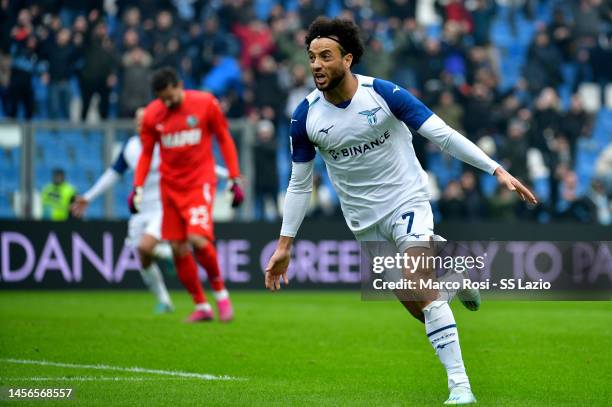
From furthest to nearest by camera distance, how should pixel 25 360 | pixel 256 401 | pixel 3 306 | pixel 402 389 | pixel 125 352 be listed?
1. pixel 3 306
2. pixel 125 352
3. pixel 25 360
4. pixel 402 389
5. pixel 256 401

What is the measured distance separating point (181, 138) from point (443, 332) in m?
6.33

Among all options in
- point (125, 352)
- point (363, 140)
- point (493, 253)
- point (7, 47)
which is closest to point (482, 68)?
point (493, 253)

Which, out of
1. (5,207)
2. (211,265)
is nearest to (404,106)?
(211,265)

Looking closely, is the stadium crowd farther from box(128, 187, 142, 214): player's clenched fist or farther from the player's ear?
the player's ear

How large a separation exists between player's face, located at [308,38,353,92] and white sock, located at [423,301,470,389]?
1648 millimetres

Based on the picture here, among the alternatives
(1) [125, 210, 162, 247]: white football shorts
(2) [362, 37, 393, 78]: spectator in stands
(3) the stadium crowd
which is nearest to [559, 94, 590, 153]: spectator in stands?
(3) the stadium crowd

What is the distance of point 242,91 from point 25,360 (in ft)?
43.3

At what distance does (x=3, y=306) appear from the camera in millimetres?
16250

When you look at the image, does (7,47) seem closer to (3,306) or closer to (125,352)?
(3,306)

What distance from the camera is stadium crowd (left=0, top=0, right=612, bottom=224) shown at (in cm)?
2133

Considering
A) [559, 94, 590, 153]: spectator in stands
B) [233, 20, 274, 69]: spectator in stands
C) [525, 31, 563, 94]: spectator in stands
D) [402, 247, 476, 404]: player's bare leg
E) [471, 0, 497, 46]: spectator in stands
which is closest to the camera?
[402, 247, 476, 404]: player's bare leg

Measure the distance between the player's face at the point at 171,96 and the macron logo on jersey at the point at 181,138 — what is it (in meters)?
0.32

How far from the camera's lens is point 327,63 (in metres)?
7.97

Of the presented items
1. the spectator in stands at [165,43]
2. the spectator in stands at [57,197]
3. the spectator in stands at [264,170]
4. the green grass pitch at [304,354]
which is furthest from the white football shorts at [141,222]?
the spectator in stands at [165,43]
